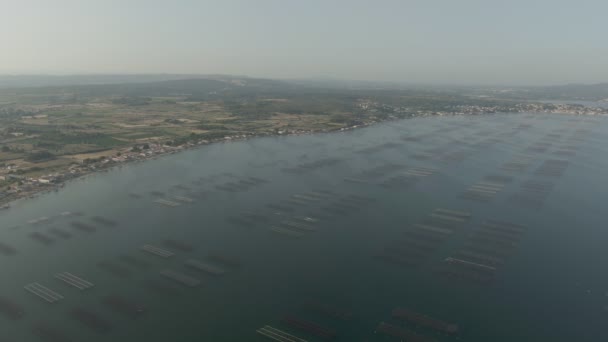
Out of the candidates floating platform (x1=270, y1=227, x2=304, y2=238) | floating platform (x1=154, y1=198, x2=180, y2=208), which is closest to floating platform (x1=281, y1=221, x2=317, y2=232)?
floating platform (x1=270, y1=227, x2=304, y2=238)

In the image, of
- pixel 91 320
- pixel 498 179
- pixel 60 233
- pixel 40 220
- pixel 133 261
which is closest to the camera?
pixel 91 320

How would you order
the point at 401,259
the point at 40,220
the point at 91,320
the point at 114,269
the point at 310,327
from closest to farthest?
the point at 310,327 < the point at 91,320 < the point at 114,269 < the point at 401,259 < the point at 40,220

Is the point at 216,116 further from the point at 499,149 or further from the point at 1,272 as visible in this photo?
the point at 1,272

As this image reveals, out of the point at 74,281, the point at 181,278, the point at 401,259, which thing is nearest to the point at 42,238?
the point at 74,281

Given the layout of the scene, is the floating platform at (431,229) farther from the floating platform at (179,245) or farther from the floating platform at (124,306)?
the floating platform at (124,306)

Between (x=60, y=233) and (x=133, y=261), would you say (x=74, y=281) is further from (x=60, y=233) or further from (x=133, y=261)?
(x=60, y=233)

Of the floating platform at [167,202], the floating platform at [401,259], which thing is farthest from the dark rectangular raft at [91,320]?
the floating platform at [401,259]
